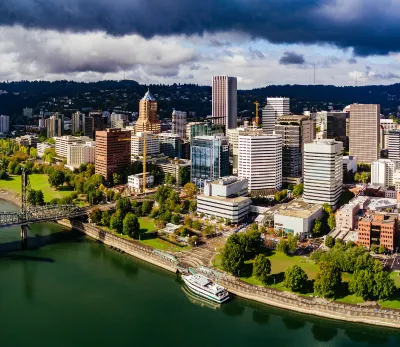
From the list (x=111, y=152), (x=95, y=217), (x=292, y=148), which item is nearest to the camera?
(x=95, y=217)

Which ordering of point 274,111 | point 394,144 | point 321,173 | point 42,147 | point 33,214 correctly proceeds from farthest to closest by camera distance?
1. point 42,147
2. point 274,111
3. point 394,144
4. point 321,173
5. point 33,214

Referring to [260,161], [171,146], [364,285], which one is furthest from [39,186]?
[364,285]

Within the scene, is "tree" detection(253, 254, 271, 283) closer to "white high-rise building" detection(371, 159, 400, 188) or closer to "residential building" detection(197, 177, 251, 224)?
"residential building" detection(197, 177, 251, 224)

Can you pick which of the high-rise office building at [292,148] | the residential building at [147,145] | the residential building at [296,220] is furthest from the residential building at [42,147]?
the residential building at [296,220]

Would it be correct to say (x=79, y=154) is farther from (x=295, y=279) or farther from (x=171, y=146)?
(x=295, y=279)

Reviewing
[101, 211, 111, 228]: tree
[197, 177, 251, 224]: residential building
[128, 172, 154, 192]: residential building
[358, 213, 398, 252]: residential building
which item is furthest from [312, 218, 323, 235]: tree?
[128, 172, 154, 192]: residential building

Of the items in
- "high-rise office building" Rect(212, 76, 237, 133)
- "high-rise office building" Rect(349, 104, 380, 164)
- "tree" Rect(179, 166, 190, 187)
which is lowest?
"tree" Rect(179, 166, 190, 187)

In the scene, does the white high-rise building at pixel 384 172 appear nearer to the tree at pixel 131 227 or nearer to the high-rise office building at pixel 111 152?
the tree at pixel 131 227
